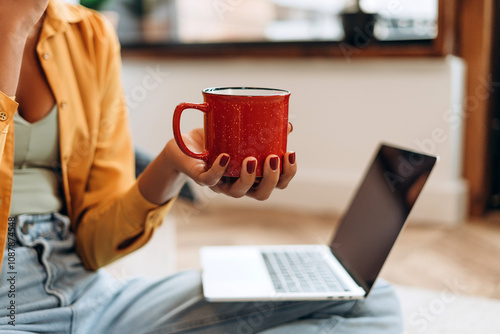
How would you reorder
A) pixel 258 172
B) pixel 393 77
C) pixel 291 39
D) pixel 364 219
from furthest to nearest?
1. pixel 291 39
2. pixel 393 77
3. pixel 364 219
4. pixel 258 172

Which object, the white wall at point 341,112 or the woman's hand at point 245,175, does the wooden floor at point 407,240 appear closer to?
the white wall at point 341,112

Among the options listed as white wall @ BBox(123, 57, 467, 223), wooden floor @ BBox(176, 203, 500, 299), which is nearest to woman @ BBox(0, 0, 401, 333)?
wooden floor @ BBox(176, 203, 500, 299)

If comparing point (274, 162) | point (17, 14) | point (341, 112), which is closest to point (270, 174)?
point (274, 162)

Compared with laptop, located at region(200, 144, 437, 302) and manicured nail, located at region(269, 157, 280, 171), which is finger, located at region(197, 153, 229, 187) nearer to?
manicured nail, located at region(269, 157, 280, 171)

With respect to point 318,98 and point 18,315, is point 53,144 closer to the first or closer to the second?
point 18,315

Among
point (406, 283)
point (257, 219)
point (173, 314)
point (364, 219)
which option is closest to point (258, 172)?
point (173, 314)

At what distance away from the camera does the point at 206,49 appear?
93.4 inches

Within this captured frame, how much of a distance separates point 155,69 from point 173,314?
1896mm

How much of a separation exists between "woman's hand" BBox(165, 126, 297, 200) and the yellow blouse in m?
0.16

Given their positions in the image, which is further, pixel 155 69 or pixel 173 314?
pixel 155 69

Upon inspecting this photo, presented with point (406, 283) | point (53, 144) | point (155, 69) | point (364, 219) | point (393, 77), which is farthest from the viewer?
point (155, 69)

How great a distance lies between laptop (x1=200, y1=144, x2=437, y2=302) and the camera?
765mm

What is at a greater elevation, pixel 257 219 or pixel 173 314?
pixel 173 314

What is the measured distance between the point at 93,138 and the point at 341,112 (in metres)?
1.46
